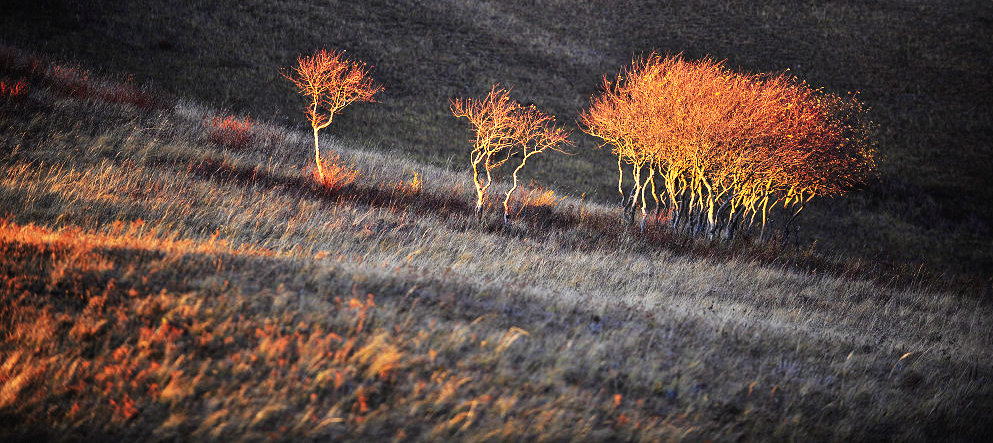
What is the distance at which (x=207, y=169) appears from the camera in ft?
48.4

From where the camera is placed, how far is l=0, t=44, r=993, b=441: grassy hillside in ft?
16.7

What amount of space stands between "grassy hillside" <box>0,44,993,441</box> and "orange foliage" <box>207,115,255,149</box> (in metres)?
3.67

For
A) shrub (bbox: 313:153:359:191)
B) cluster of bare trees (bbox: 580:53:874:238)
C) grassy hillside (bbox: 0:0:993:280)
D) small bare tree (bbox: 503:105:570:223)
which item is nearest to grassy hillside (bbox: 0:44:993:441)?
shrub (bbox: 313:153:359:191)

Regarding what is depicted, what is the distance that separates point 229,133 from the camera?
1839 cm

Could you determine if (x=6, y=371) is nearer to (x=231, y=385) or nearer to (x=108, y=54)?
→ (x=231, y=385)

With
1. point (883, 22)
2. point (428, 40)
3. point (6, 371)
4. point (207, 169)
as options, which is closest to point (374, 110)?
point (428, 40)

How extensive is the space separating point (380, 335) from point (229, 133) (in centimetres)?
1509

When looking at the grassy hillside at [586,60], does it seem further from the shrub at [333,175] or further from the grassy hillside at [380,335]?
the grassy hillside at [380,335]

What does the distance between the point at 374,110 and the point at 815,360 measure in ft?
103

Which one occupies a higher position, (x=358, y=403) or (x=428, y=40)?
(x=428, y=40)

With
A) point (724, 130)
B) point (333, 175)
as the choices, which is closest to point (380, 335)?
point (333, 175)

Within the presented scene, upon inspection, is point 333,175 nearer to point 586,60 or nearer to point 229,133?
point 229,133

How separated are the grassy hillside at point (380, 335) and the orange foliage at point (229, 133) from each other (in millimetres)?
3666

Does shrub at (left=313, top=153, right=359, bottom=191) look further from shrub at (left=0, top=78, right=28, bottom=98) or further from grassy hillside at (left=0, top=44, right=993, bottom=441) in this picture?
shrub at (left=0, top=78, right=28, bottom=98)
